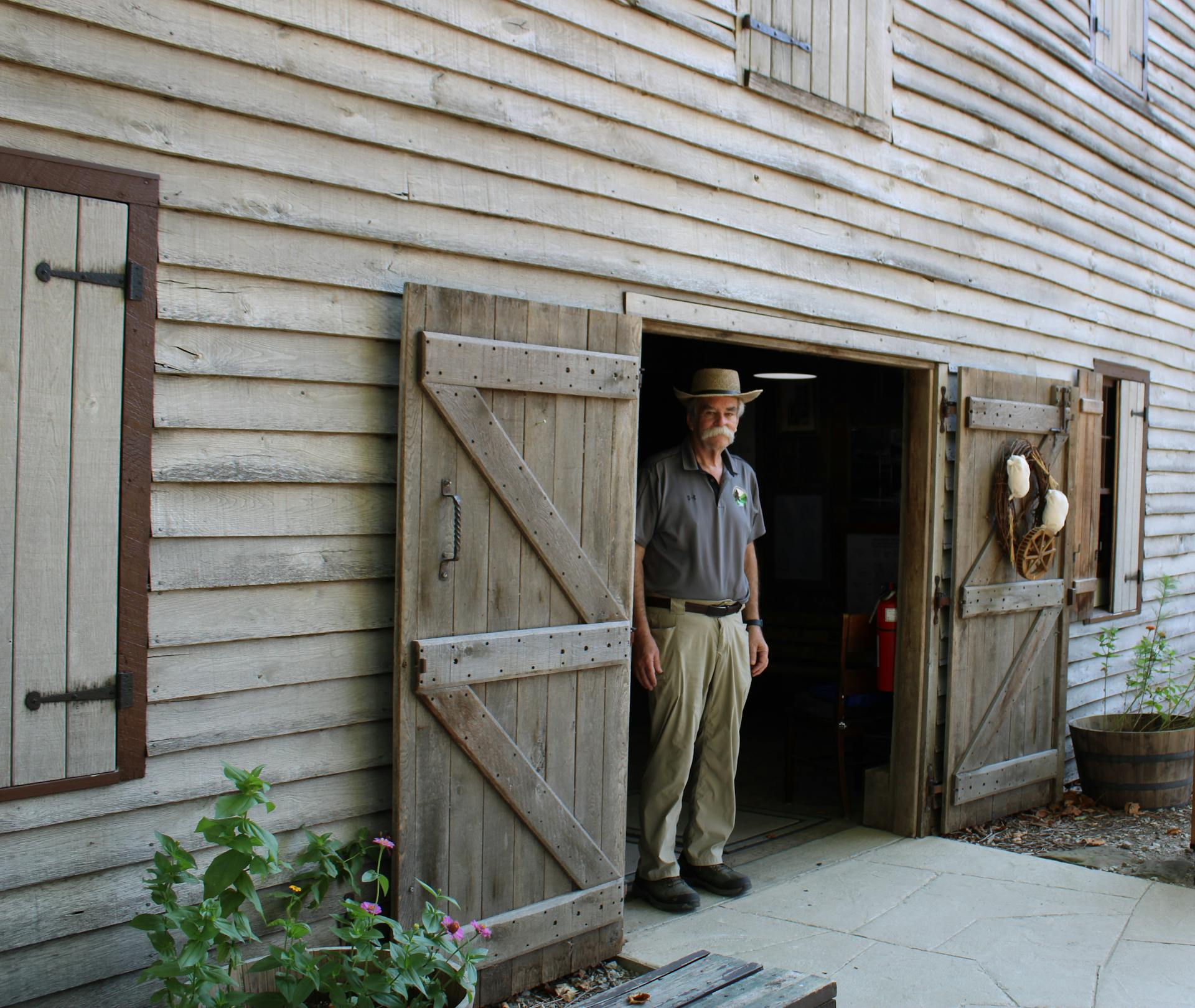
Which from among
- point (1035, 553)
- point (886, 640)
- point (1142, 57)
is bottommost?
point (886, 640)

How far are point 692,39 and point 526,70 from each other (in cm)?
85

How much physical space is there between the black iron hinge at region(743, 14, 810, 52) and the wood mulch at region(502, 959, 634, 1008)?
3.32 meters

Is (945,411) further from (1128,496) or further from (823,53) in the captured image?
(1128,496)

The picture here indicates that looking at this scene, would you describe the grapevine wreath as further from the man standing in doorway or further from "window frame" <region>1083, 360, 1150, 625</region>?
the man standing in doorway

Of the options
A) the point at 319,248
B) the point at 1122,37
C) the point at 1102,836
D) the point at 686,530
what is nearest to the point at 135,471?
the point at 319,248

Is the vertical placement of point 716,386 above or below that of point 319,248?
below

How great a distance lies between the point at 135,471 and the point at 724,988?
182cm

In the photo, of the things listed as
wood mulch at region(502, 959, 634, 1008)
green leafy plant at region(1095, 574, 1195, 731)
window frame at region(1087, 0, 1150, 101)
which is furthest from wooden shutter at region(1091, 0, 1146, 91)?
wood mulch at region(502, 959, 634, 1008)

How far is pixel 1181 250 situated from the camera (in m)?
7.45

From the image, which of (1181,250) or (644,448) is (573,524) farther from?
(1181,250)

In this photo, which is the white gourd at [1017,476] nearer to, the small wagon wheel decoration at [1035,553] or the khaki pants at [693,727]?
the small wagon wheel decoration at [1035,553]

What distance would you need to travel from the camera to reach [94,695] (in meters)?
A: 2.71

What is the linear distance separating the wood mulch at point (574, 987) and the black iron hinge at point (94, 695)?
4.87ft

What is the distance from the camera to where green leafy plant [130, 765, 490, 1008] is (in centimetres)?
249
